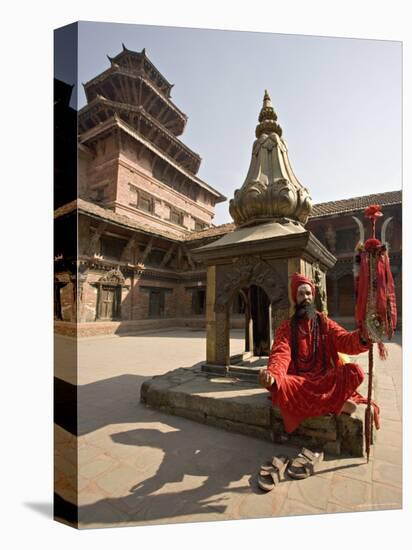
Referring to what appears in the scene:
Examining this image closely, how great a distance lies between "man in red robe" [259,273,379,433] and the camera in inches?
92.0

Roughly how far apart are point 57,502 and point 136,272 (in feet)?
43.0

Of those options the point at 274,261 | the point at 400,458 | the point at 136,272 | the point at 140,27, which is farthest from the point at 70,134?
the point at 136,272

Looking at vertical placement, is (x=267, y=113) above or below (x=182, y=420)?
above

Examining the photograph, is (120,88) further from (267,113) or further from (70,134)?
(70,134)

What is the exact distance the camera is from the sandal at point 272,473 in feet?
6.58

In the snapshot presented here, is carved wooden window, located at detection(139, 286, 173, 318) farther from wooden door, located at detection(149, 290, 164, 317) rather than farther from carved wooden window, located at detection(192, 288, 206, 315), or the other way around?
carved wooden window, located at detection(192, 288, 206, 315)

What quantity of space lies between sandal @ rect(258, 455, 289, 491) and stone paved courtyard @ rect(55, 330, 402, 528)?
5 centimetres

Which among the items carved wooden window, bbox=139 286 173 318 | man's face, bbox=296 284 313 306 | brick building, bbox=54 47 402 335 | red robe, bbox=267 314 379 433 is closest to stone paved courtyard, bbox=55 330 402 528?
red robe, bbox=267 314 379 433

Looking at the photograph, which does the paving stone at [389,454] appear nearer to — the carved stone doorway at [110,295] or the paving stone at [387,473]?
the paving stone at [387,473]

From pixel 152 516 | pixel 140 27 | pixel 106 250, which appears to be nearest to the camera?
pixel 152 516

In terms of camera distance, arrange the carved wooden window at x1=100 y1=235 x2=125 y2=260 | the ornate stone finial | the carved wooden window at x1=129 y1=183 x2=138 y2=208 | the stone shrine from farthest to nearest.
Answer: the carved wooden window at x1=129 y1=183 x2=138 y2=208 → the carved wooden window at x1=100 y1=235 x2=125 y2=260 → the ornate stone finial → the stone shrine

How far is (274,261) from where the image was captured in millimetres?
3422

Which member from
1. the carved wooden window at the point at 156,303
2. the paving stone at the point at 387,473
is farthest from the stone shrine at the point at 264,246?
the carved wooden window at the point at 156,303

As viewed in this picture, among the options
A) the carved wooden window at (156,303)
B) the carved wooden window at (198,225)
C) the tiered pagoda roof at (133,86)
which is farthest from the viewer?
the carved wooden window at (198,225)
